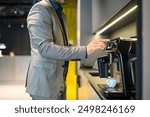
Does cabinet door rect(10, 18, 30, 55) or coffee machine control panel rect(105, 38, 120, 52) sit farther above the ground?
cabinet door rect(10, 18, 30, 55)

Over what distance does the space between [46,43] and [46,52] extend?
38mm

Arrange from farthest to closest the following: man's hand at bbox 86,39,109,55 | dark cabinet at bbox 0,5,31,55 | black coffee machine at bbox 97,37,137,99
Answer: dark cabinet at bbox 0,5,31,55
black coffee machine at bbox 97,37,137,99
man's hand at bbox 86,39,109,55

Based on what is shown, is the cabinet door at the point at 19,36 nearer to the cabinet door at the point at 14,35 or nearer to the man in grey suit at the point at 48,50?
the cabinet door at the point at 14,35

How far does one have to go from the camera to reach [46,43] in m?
1.15

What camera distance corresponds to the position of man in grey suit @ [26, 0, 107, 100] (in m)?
1.16

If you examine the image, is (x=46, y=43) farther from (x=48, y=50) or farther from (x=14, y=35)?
(x=14, y=35)

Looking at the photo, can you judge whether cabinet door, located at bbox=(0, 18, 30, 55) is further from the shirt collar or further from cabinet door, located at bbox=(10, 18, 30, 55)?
the shirt collar

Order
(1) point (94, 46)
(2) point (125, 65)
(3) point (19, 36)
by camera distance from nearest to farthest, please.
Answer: (1) point (94, 46), (2) point (125, 65), (3) point (19, 36)

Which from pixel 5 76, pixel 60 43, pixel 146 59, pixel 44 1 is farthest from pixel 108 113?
pixel 5 76

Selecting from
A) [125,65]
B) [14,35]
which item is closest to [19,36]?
[14,35]

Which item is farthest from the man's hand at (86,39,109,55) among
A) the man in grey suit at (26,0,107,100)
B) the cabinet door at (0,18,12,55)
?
the cabinet door at (0,18,12,55)

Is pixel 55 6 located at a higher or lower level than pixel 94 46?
higher

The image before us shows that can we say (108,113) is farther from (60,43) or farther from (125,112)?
(60,43)

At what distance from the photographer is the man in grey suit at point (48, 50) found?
1156mm
